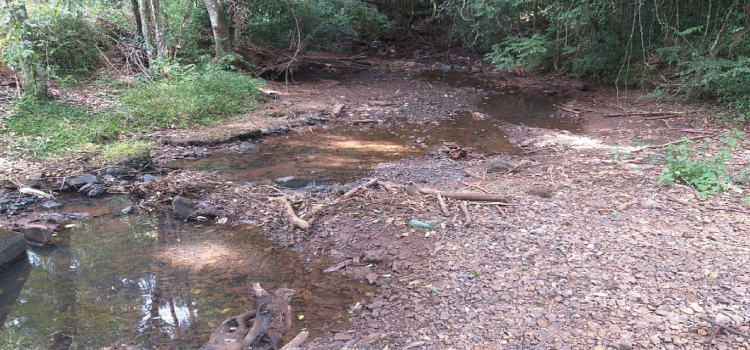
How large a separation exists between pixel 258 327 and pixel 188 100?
292 inches

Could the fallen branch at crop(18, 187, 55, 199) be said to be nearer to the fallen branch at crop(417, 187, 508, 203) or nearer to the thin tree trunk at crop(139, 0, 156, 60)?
the fallen branch at crop(417, 187, 508, 203)

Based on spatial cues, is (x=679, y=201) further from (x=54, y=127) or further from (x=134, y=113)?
(x=54, y=127)

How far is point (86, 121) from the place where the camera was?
8766 millimetres

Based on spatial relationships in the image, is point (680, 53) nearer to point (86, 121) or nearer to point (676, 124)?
point (676, 124)

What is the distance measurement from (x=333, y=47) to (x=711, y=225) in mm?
15821

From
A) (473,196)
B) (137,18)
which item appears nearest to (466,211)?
(473,196)

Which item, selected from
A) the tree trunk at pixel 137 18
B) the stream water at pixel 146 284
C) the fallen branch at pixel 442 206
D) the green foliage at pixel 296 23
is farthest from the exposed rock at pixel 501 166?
the tree trunk at pixel 137 18

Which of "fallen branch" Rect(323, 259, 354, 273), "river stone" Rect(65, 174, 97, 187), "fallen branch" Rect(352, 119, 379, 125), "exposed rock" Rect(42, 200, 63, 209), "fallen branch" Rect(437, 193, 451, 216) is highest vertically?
"fallen branch" Rect(437, 193, 451, 216)

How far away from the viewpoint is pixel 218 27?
13.0 metres

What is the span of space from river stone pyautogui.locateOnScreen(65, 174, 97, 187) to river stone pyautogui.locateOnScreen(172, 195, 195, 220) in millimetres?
1705

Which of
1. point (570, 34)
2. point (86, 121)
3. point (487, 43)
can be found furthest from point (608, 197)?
point (487, 43)

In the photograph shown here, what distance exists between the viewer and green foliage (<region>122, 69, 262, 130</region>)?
946cm

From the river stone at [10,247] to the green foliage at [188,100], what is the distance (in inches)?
167

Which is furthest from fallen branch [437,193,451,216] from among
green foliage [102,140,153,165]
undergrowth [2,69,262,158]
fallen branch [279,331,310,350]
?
undergrowth [2,69,262,158]
